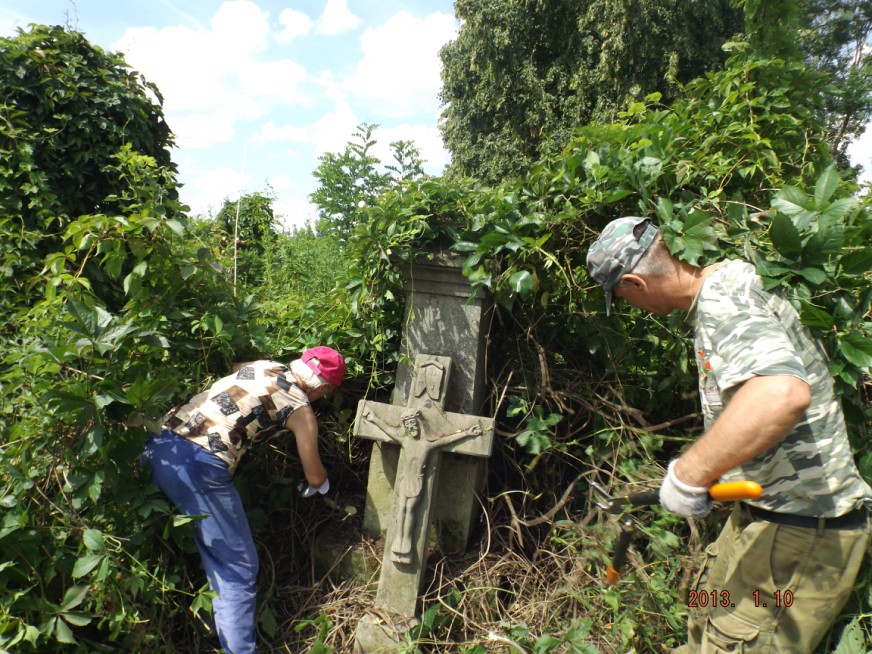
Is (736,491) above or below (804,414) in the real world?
below

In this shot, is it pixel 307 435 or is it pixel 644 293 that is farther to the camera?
pixel 307 435

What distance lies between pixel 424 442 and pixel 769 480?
1.51m

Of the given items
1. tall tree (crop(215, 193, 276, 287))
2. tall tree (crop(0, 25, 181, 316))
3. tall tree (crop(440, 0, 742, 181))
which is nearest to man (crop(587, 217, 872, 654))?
tall tree (crop(0, 25, 181, 316))

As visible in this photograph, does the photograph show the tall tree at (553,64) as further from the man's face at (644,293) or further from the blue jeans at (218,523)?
the blue jeans at (218,523)

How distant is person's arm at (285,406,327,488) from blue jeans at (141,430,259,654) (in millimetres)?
343

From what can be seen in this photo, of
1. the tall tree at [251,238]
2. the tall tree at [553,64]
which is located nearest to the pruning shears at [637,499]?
the tall tree at [251,238]

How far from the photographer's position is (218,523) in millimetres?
2701

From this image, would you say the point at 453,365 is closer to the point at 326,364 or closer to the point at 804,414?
the point at 326,364

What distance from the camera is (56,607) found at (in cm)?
238

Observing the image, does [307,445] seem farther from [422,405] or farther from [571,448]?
[571,448]

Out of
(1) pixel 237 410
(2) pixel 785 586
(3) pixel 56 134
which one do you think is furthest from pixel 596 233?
(3) pixel 56 134

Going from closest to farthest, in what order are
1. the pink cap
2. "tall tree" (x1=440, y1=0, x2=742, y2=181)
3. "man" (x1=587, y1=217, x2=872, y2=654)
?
"man" (x1=587, y1=217, x2=872, y2=654) → the pink cap → "tall tree" (x1=440, y1=0, x2=742, y2=181)

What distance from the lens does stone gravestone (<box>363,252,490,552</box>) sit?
295cm

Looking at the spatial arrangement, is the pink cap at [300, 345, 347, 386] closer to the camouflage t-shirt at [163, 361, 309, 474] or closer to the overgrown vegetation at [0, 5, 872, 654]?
the camouflage t-shirt at [163, 361, 309, 474]
